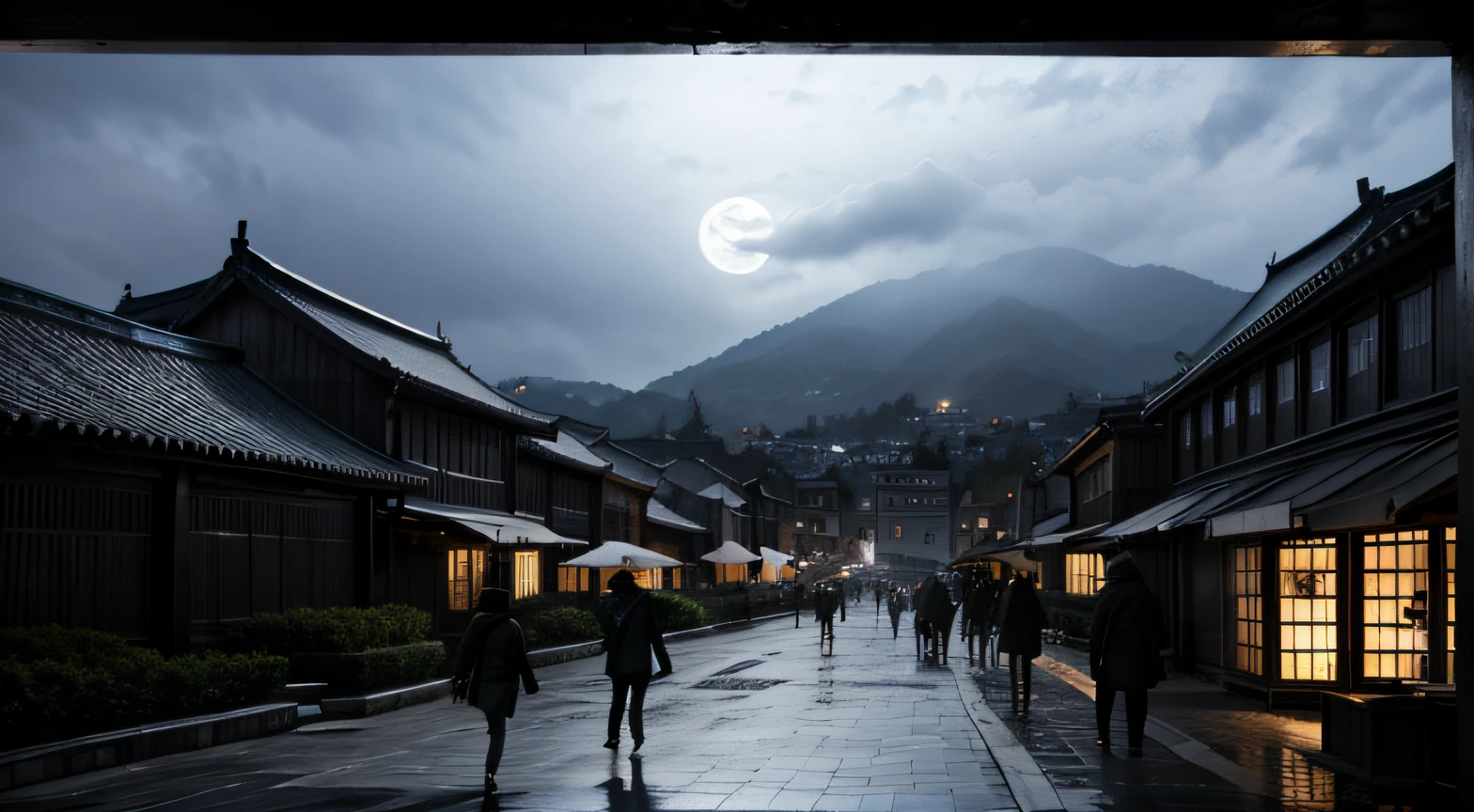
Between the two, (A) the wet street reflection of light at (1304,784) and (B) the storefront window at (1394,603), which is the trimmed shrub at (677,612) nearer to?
(B) the storefront window at (1394,603)

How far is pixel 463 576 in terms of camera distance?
31.3 meters

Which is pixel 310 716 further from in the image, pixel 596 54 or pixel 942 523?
pixel 942 523

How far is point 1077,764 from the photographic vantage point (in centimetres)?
1181

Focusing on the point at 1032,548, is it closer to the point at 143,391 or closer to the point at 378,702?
the point at 378,702

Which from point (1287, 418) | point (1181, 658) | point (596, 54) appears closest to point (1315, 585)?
point (1287, 418)

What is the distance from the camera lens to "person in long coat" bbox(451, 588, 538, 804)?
437 inches

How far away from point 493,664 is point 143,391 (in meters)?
9.27

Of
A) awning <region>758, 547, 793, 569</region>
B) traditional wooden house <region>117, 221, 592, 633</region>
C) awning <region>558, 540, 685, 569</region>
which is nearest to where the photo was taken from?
traditional wooden house <region>117, 221, 592, 633</region>

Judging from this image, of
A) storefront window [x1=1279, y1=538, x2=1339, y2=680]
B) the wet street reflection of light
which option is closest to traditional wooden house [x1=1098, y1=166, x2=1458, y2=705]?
storefront window [x1=1279, y1=538, x2=1339, y2=680]

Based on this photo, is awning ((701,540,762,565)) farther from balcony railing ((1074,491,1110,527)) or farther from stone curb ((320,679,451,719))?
stone curb ((320,679,451,719))

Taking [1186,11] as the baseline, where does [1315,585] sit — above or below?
below

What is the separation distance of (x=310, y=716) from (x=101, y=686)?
4.74 m

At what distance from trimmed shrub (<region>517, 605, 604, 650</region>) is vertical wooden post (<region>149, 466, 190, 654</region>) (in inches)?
435

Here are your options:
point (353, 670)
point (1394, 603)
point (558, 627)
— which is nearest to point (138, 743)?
point (353, 670)
